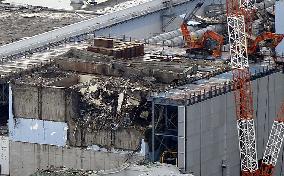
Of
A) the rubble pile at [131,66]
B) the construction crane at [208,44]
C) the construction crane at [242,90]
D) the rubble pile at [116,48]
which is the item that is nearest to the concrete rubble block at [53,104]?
the rubble pile at [131,66]

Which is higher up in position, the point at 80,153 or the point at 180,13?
the point at 180,13

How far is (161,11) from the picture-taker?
136m

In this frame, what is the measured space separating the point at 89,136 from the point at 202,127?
8934 mm

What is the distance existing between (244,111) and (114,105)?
32.3ft

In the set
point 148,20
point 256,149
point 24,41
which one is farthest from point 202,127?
point 148,20

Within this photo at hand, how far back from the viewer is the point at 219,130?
8688 cm

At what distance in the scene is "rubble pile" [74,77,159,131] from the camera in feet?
282

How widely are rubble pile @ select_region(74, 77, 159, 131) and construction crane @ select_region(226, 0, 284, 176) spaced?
7.00 meters

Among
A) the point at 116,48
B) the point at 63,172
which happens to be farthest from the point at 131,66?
the point at 63,172

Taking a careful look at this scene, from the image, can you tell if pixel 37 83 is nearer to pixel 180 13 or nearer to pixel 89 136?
pixel 89 136

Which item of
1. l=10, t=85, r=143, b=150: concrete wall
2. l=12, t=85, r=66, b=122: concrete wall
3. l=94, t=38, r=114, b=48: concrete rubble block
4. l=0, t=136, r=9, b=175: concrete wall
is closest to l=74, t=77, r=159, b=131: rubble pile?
l=10, t=85, r=143, b=150: concrete wall

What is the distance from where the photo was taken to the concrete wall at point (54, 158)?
8731 cm

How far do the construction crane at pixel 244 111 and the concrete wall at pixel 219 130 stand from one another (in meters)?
0.74

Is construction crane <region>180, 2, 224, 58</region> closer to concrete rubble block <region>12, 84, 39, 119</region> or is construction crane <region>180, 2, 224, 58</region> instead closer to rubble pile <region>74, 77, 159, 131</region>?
rubble pile <region>74, 77, 159, 131</region>
